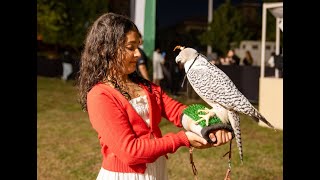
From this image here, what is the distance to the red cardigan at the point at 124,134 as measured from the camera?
6.48ft

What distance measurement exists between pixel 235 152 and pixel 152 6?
8.05 feet

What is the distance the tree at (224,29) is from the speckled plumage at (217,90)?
30845mm

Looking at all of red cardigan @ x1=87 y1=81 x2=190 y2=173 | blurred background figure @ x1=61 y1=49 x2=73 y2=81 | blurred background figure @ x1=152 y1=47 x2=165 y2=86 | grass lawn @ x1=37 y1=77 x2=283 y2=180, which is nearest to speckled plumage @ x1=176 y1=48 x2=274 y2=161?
red cardigan @ x1=87 y1=81 x2=190 y2=173

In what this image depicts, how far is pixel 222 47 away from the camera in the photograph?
33125 millimetres

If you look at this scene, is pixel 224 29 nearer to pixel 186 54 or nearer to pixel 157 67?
pixel 157 67

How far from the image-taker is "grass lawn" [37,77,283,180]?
5539 mm

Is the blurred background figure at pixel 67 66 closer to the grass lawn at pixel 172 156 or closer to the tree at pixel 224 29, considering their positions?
the grass lawn at pixel 172 156

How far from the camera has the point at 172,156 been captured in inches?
250

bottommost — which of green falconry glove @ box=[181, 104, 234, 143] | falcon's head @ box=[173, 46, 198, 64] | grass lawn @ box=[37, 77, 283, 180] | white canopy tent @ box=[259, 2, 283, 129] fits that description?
grass lawn @ box=[37, 77, 283, 180]

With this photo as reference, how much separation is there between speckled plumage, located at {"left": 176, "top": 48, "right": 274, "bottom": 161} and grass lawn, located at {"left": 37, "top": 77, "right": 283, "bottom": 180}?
343 cm

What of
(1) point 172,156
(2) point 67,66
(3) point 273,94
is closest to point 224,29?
(2) point 67,66

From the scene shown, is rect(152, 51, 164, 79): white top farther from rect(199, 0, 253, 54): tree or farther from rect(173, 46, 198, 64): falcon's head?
rect(199, 0, 253, 54): tree
